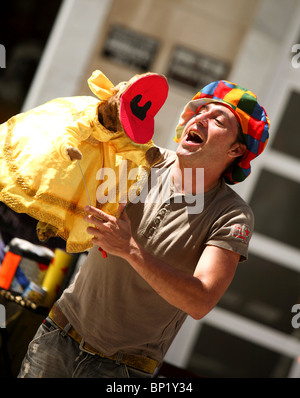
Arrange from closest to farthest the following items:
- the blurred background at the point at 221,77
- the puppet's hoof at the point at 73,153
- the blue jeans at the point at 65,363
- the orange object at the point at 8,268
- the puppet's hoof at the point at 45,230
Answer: the puppet's hoof at the point at 73,153
the puppet's hoof at the point at 45,230
the blue jeans at the point at 65,363
the orange object at the point at 8,268
the blurred background at the point at 221,77

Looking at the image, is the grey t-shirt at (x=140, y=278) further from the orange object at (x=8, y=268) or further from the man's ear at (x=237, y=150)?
the orange object at (x=8, y=268)

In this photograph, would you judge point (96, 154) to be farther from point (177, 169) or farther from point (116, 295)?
point (116, 295)

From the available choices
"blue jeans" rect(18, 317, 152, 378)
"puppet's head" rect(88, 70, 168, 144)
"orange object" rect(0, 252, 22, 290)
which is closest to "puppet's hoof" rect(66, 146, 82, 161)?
"puppet's head" rect(88, 70, 168, 144)

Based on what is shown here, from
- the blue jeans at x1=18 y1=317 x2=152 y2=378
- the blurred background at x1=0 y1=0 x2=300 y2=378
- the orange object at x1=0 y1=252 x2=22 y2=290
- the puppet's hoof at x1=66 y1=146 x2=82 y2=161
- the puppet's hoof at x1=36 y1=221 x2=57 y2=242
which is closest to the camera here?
the puppet's hoof at x1=66 y1=146 x2=82 y2=161

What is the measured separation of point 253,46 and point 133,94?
7.80 feet

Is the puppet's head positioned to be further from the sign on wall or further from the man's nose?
the sign on wall

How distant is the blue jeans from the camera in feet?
4.97

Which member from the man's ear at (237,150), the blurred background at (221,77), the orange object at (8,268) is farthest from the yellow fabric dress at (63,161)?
the blurred background at (221,77)

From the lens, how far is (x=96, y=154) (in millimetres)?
1421

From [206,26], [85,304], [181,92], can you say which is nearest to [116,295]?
[85,304]

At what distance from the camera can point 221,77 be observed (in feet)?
11.7

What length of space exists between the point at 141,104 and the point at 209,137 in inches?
9.2

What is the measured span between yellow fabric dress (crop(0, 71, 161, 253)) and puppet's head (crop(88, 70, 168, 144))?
0.04 feet

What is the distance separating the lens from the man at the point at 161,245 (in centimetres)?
150
